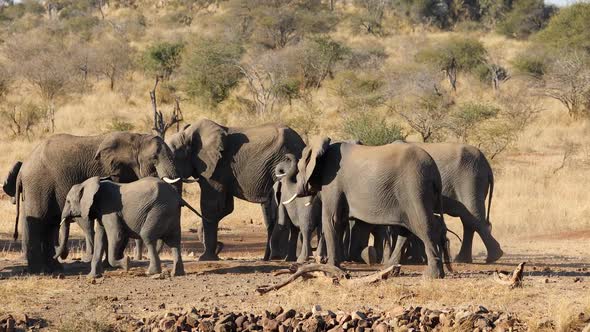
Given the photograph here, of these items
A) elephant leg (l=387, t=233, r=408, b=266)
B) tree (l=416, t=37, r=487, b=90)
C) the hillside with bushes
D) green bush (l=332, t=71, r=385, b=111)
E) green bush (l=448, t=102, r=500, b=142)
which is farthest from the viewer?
tree (l=416, t=37, r=487, b=90)

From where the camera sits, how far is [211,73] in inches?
1583

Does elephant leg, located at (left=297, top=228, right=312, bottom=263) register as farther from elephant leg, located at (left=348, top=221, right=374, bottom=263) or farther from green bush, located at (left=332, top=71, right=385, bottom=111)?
green bush, located at (left=332, top=71, right=385, bottom=111)

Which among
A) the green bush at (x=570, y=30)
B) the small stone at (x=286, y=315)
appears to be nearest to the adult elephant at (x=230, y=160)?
the small stone at (x=286, y=315)

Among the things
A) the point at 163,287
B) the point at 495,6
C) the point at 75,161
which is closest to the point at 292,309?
the point at 163,287

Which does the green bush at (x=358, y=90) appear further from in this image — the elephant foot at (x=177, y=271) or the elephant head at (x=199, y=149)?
the elephant foot at (x=177, y=271)

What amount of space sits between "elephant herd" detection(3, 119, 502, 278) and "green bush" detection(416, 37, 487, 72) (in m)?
30.1

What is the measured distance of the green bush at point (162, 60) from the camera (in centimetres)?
4622

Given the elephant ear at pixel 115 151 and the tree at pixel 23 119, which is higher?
the tree at pixel 23 119

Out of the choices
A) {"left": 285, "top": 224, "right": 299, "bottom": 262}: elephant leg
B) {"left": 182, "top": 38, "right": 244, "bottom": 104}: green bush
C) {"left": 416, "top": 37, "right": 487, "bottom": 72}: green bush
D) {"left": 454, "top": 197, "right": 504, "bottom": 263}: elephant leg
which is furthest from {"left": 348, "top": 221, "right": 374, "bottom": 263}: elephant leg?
{"left": 416, "top": 37, "right": 487, "bottom": 72}: green bush

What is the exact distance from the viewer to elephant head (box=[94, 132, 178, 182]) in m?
A: 14.1

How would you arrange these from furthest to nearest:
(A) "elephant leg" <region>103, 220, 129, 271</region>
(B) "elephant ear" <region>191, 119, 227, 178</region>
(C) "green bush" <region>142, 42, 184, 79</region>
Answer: (C) "green bush" <region>142, 42, 184, 79</region> → (B) "elephant ear" <region>191, 119, 227, 178</region> → (A) "elephant leg" <region>103, 220, 129, 271</region>

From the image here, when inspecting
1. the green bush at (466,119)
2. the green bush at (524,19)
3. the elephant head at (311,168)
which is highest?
the green bush at (524,19)

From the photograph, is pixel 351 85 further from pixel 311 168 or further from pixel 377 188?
pixel 377 188

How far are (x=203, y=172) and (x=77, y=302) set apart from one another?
4584 mm
